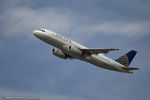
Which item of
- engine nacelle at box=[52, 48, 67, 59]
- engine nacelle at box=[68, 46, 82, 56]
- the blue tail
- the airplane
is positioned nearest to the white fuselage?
the airplane

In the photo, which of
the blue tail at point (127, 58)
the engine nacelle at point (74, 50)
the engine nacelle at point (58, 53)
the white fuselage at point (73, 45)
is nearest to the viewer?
the white fuselage at point (73, 45)

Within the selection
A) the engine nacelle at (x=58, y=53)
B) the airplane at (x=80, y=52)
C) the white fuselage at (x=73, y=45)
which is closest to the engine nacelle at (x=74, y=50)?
the airplane at (x=80, y=52)

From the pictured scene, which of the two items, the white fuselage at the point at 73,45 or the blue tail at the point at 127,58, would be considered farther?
the blue tail at the point at 127,58

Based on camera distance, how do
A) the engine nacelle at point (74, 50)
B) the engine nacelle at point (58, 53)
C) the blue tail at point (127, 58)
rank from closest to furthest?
the engine nacelle at point (74, 50)
the engine nacelle at point (58, 53)
the blue tail at point (127, 58)

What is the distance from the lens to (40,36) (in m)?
58.1

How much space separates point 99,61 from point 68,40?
7621 millimetres

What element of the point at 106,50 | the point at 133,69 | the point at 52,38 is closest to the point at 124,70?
the point at 133,69

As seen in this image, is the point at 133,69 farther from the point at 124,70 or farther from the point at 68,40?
the point at 68,40

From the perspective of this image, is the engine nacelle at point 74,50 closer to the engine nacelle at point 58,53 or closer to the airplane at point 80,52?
the airplane at point 80,52

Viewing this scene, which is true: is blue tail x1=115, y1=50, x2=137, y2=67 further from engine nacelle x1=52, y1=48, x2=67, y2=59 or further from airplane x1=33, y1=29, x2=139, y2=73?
engine nacelle x1=52, y1=48, x2=67, y2=59

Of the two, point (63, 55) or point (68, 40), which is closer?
point (68, 40)

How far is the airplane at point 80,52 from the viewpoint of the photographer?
57844 millimetres

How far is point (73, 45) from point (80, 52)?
1.97 metres

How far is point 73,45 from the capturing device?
2341 inches
